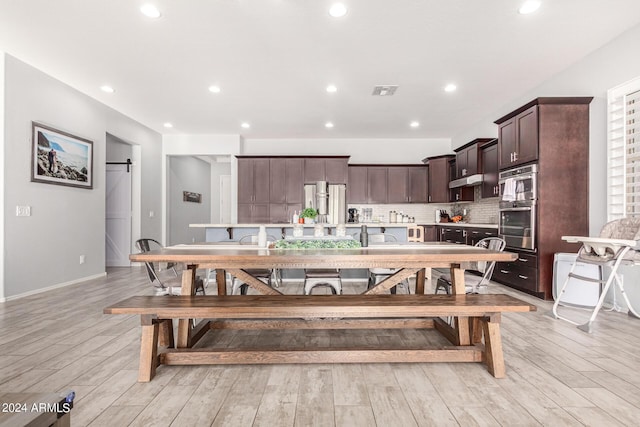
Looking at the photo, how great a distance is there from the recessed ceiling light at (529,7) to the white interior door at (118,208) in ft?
22.4

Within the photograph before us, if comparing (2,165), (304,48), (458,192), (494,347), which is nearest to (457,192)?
(458,192)

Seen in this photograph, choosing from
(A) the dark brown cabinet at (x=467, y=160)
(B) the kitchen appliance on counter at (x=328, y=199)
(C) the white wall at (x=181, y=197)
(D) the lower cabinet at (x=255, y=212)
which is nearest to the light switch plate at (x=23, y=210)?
(C) the white wall at (x=181, y=197)

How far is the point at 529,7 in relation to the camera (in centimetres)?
298

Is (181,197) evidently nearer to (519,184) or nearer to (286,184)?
(286,184)

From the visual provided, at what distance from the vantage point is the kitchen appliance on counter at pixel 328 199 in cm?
757

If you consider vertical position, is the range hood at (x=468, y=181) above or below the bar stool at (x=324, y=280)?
above

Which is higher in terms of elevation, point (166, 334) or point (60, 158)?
point (60, 158)

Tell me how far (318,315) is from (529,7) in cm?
326

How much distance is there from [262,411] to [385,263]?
3.60 ft

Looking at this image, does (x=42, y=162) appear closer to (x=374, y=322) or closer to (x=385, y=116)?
(x=374, y=322)

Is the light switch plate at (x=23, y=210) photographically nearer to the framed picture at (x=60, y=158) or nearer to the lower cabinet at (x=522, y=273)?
the framed picture at (x=60, y=158)

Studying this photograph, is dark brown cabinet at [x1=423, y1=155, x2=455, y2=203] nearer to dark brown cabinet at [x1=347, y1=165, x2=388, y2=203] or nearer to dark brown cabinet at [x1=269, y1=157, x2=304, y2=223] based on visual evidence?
dark brown cabinet at [x1=347, y1=165, x2=388, y2=203]

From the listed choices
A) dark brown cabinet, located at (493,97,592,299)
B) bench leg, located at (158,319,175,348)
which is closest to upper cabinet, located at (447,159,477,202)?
dark brown cabinet, located at (493,97,592,299)

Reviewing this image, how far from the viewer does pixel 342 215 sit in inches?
301
